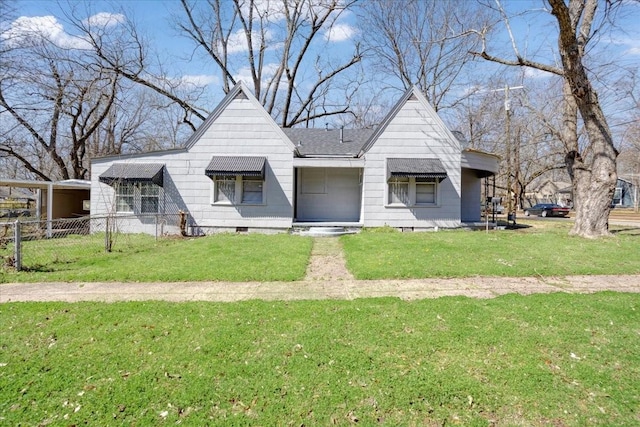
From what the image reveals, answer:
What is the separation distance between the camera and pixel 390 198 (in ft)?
45.3


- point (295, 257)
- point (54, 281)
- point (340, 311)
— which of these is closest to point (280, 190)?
point (295, 257)

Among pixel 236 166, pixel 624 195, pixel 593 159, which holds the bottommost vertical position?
pixel 236 166

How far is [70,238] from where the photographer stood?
40.7 feet

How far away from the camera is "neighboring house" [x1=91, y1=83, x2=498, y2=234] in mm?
13438

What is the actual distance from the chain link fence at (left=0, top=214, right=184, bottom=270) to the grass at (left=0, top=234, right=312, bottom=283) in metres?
0.04

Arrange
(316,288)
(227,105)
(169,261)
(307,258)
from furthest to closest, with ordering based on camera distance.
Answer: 1. (227,105)
2. (307,258)
3. (169,261)
4. (316,288)

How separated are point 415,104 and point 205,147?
9.19 metres

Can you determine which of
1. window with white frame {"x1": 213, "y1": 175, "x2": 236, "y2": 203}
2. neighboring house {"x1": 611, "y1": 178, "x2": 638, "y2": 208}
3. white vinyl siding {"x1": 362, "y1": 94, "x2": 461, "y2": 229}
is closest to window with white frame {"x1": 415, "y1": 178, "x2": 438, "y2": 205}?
white vinyl siding {"x1": 362, "y1": 94, "x2": 461, "y2": 229}

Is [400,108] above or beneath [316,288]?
above

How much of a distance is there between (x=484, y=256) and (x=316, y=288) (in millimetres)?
4921

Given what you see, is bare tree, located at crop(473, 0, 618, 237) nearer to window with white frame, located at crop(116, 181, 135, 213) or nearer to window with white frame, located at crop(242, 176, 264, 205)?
window with white frame, located at crop(242, 176, 264, 205)

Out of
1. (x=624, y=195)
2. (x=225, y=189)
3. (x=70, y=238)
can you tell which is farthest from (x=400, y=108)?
(x=624, y=195)

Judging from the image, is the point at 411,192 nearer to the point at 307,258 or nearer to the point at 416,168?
the point at 416,168

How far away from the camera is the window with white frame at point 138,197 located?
13.7 metres
